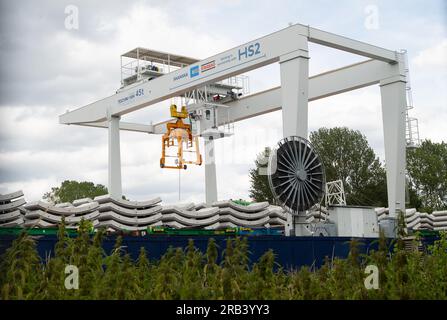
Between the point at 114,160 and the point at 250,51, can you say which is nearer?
the point at 250,51

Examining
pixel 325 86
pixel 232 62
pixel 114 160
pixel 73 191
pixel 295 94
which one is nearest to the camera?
pixel 295 94

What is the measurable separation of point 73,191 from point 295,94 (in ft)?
200

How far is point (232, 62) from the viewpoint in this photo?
2302 centimetres

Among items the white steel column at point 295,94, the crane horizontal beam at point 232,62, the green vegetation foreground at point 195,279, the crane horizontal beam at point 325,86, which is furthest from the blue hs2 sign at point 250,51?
the green vegetation foreground at point 195,279

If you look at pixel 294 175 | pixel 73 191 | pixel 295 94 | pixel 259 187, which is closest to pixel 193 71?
pixel 295 94

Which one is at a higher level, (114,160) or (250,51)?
(250,51)

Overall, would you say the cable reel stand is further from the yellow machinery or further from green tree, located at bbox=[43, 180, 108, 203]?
green tree, located at bbox=[43, 180, 108, 203]

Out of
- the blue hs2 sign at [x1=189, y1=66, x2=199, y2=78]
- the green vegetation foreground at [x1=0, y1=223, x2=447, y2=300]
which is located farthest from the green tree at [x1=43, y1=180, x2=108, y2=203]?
the green vegetation foreground at [x1=0, y1=223, x2=447, y2=300]

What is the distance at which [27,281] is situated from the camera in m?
6.41

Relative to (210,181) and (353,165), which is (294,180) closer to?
(210,181)
